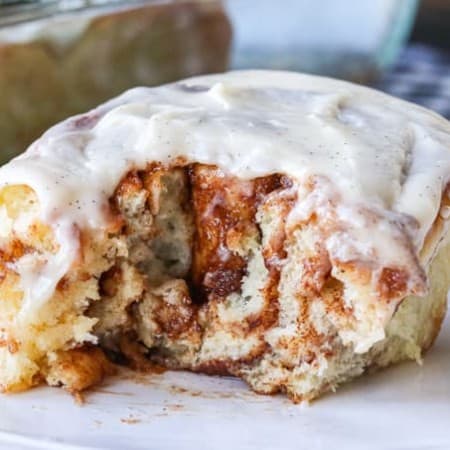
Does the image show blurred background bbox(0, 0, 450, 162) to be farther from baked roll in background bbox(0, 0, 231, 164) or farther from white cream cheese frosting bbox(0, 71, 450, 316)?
white cream cheese frosting bbox(0, 71, 450, 316)

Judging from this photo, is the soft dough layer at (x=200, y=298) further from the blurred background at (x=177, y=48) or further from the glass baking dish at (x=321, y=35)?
the glass baking dish at (x=321, y=35)

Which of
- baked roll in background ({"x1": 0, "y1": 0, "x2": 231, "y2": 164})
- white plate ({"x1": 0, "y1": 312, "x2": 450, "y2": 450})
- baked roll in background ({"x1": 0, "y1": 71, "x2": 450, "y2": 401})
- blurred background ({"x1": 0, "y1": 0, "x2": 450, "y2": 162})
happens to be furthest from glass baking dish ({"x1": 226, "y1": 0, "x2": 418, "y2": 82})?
white plate ({"x1": 0, "y1": 312, "x2": 450, "y2": 450})

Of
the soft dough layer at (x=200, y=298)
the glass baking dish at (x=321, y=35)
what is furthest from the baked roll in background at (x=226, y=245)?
the glass baking dish at (x=321, y=35)

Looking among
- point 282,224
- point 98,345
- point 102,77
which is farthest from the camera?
point 102,77

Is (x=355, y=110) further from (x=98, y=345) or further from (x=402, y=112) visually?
(x=98, y=345)

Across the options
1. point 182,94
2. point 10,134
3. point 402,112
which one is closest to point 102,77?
point 10,134

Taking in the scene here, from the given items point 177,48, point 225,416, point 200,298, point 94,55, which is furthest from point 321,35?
point 225,416

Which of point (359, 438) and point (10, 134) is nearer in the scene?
point (359, 438)
